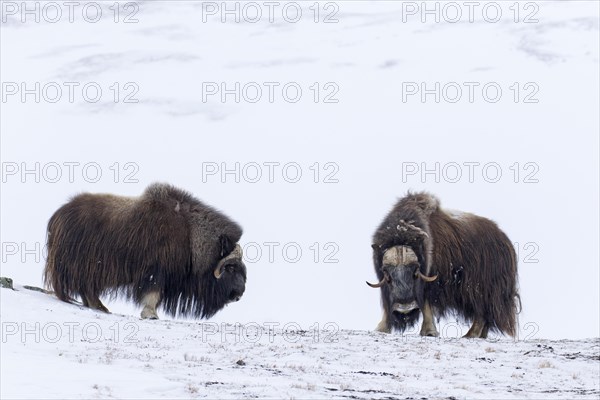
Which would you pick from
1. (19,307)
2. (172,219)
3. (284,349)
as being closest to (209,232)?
(172,219)

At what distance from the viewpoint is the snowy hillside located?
259 inches

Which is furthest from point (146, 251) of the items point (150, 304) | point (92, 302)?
point (92, 302)

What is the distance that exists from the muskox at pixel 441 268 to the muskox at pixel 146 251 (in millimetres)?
1564

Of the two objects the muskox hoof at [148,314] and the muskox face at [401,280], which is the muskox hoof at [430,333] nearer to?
the muskox face at [401,280]

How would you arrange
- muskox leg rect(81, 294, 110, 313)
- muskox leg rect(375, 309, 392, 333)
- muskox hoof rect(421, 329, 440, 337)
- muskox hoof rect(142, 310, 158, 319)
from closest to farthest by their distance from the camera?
muskox hoof rect(421, 329, 440, 337)
muskox leg rect(375, 309, 392, 333)
muskox hoof rect(142, 310, 158, 319)
muskox leg rect(81, 294, 110, 313)

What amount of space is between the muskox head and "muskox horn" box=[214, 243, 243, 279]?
164 centimetres

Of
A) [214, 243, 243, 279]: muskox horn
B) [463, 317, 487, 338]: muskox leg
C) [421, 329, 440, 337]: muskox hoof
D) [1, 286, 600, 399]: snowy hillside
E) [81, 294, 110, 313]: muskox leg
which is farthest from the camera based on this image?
[214, 243, 243, 279]: muskox horn

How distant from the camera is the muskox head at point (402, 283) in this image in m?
9.33

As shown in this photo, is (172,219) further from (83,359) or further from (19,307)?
(83,359)

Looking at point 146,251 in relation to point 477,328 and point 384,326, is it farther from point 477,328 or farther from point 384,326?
point 477,328

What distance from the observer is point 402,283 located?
933 centimetres

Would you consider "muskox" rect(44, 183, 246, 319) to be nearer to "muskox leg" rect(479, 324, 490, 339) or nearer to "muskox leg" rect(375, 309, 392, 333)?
"muskox leg" rect(375, 309, 392, 333)

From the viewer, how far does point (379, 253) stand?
382 inches

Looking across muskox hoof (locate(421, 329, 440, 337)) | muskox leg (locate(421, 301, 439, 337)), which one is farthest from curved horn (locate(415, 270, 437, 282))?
muskox hoof (locate(421, 329, 440, 337))
